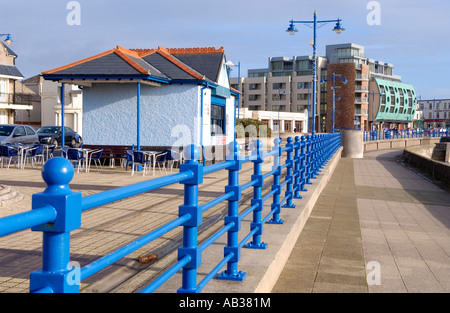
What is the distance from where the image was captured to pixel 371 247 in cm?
671

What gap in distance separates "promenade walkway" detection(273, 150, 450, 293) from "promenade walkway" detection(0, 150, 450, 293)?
11 millimetres

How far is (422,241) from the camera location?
7.35 m

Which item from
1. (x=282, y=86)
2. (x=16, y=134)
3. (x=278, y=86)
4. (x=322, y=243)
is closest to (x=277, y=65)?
(x=278, y=86)

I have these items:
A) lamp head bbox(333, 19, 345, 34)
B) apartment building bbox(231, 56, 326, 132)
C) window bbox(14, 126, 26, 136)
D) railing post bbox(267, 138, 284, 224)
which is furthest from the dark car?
apartment building bbox(231, 56, 326, 132)

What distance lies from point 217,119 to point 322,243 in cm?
1377

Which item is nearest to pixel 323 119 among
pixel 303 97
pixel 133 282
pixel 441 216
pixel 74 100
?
pixel 303 97

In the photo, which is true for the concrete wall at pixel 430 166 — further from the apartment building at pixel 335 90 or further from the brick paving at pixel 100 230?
the apartment building at pixel 335 90

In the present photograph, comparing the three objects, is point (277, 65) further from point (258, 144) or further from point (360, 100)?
point (258, 144)

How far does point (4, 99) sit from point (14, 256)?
43214 millimetres

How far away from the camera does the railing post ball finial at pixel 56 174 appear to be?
1.62 meters

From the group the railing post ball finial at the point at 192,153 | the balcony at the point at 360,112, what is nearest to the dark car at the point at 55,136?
the railing post ball finial at the point at 192,153

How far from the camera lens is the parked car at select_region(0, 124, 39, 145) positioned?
2153 centimetres

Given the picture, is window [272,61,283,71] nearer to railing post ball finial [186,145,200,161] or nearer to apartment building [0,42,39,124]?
apartment building [0,42,39,124]

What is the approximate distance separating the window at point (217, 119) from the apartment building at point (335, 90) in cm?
7008
